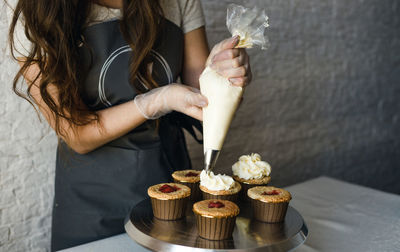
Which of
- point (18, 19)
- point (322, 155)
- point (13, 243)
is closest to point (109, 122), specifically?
point (18, 19)

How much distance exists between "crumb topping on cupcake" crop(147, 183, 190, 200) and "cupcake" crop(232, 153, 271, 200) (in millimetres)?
215

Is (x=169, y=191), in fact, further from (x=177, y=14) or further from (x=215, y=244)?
(x=177, y=14)

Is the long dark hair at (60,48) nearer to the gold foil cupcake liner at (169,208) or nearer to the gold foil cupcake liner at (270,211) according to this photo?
the gold foil cupcake liner at (169,208)

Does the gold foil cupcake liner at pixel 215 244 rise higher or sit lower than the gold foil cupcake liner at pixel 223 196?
lower

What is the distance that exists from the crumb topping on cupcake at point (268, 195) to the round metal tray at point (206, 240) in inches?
2.1

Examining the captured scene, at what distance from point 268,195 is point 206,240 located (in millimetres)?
266

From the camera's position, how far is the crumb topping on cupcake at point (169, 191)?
1.09 meters

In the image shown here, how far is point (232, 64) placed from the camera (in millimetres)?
1044

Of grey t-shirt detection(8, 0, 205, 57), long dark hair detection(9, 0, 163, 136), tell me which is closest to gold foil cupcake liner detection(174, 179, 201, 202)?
long dark hair detection(9, 0, 163, 136)

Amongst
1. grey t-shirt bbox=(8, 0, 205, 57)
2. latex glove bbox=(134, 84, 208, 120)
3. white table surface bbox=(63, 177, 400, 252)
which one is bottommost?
white table surface bbox=(63, 177, 400, 252)

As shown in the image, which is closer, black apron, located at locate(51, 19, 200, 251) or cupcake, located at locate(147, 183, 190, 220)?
cupcake, located at locate(147, 183, 190, 220)

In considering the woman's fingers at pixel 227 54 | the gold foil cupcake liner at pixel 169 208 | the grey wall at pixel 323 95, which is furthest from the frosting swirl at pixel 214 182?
the grey wall at pixel 323 95

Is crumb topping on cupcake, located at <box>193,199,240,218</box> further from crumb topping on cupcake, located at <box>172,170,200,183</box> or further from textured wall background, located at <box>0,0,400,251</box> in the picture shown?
textured wall background, located at <box>0,0,400,251</box>

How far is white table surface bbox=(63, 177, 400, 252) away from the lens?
50.3 inches
